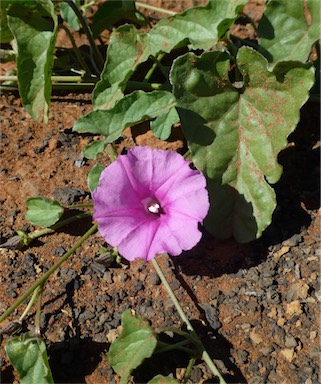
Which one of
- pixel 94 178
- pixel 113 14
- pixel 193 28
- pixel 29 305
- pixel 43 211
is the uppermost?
pixel 193 28

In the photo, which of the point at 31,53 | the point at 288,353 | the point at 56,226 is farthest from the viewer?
the point at 31,53

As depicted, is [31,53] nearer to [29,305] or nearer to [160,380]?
[29,305]

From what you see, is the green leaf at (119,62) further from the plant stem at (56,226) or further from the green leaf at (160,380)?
the green leaf at (160,380)

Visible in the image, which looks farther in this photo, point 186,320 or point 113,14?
point 113,14

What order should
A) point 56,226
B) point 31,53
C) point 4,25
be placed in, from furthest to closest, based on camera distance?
point 4,25 < point 31,53 < point 56,226

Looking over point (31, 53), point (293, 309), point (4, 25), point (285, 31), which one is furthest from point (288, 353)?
point (4, 25)

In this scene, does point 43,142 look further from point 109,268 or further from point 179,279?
point 179,279

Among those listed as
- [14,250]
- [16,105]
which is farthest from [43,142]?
[14,250]

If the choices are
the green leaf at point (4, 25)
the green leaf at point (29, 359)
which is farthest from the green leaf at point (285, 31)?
the green leaf at point (29, 359)

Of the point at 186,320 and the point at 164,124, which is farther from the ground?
the point at 164,124
